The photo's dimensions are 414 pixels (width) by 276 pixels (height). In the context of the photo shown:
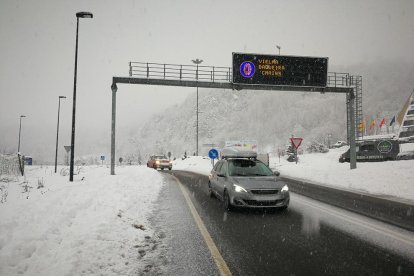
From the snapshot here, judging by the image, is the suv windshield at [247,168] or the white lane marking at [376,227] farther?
the suv windshield at [247,168]

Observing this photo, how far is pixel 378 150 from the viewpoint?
2588cm

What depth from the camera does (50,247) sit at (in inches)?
198

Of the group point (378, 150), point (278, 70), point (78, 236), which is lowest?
point (78, 236)

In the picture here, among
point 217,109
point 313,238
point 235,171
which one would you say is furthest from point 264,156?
point 217,109

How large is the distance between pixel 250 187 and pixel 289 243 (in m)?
2.70

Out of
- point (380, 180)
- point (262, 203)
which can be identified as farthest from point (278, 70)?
point (262, 203)

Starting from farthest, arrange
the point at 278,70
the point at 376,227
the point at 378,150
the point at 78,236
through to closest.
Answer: the point at 378,150 → the point at 278,70 → the point at 376,227 → the point at 78,236

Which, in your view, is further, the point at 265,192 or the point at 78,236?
the point at 265,192

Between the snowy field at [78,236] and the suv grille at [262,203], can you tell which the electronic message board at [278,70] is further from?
the suv grille at [262,203]

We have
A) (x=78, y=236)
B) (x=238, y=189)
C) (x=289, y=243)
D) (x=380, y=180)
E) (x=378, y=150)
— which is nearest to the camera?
(x=78, y=236)

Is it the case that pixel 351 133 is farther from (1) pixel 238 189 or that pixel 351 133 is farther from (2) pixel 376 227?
(2) pixel 376 227

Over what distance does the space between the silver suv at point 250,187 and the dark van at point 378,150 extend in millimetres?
18956

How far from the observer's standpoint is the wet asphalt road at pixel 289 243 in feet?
15.2

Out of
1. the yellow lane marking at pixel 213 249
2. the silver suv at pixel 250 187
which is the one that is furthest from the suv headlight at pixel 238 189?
the yellow lane marking at pixel 213 249
